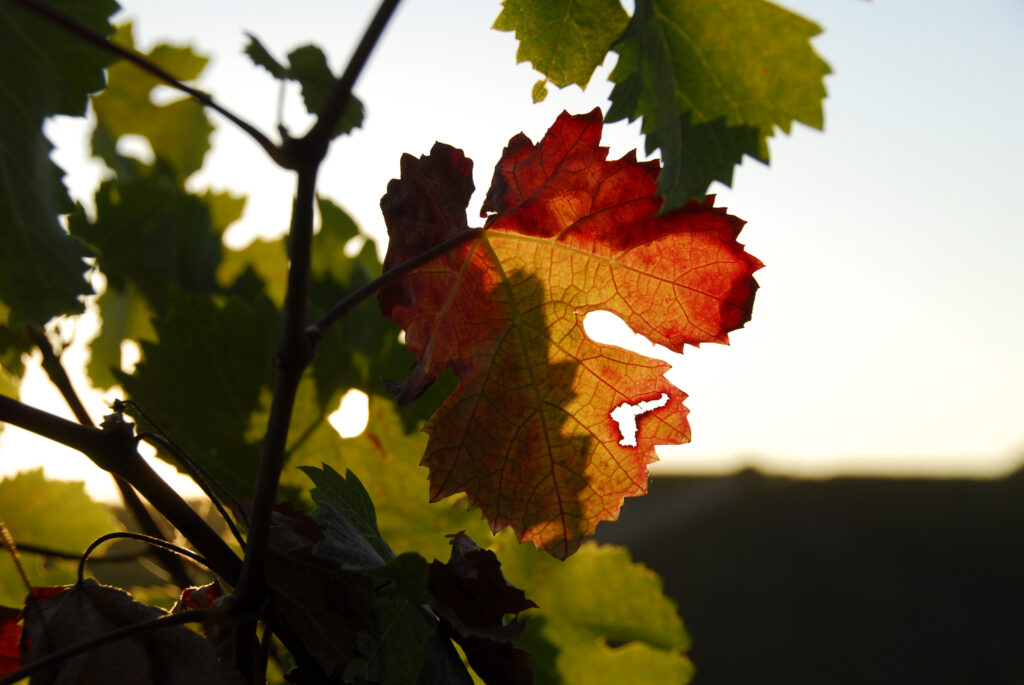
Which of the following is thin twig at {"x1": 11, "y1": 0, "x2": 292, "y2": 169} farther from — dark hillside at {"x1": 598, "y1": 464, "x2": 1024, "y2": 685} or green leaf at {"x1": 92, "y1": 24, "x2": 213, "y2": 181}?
dark hillside at {"x1": 598, "y1": 464, "x2": 1024, "y2": 685}

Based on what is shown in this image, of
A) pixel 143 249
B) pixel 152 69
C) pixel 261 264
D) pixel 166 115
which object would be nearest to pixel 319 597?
pixel 152 69

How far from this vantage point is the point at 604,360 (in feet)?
1.67

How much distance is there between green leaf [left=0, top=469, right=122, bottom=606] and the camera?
896 mm

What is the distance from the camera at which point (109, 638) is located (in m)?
0.39

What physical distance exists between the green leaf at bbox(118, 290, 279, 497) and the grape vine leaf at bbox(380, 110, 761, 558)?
0.32 meters

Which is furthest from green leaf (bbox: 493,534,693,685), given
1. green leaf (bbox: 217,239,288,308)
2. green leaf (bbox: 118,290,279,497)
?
green leaf (bbox: 217,239,288,308)

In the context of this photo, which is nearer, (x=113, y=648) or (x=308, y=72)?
(x=113, y=648)

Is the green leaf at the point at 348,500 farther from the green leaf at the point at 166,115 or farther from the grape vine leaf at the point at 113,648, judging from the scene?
the green leaf at the point at 166,115

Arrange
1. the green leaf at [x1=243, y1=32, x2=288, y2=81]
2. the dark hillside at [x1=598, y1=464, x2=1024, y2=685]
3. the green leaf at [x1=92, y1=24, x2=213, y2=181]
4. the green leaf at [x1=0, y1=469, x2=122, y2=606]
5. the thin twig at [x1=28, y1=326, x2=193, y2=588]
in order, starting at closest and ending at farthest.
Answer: the green leaf at [x1=243, y1=32, x2=288, y2=81] → the thin twig at [x1=28, y1=326, x2=193, y2=588] → the green leaf at [x1=0, y1=469, x2=122, y2=606] → the green leaf at [x1=92, y1=24, x2=213, y2=181] → the dark hillside at [x1=598, y1=464, x2=1024, y2=685]

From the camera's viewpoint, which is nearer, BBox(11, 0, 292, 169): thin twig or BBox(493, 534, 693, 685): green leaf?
BBox(11, 0, 292, 169): thin twig

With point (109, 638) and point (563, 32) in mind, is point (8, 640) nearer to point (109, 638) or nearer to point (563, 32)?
point (109, 638)

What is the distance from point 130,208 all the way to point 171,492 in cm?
76

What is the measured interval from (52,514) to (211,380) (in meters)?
0.32

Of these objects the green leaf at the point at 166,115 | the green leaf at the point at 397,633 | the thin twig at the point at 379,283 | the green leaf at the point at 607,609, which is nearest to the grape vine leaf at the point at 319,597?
the green leaf at the point at 397,633
